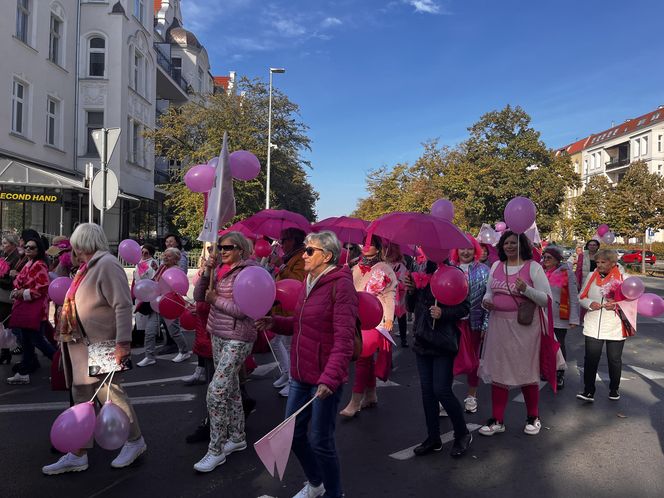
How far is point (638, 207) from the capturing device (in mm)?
31359

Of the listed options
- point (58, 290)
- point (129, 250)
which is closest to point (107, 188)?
point (129, 250)

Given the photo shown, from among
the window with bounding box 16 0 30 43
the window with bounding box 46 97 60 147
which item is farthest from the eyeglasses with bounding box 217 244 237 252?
the window with bounding box 46 97 60 147

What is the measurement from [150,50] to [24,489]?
26.5 m

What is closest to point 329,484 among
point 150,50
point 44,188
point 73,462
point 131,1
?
point 73,462

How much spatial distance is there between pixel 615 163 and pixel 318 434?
78839mm

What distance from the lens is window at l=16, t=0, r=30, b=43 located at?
17.4 metres

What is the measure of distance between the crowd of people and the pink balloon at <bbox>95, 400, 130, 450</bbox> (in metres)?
0.26

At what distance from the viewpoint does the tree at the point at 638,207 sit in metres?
31.2

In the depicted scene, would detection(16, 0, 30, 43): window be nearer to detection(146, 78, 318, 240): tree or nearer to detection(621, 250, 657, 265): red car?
detection(146, 78, 318, 240): tree

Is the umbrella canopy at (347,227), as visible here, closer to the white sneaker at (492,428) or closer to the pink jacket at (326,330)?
the white sneaker at (492,428)

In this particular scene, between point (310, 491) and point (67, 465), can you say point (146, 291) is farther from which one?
point (310, 491)

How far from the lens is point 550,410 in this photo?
543 cm

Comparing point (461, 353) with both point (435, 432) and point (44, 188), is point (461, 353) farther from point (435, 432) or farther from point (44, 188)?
point (44, 188)

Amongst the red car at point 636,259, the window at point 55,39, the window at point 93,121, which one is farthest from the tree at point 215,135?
the red car at point 636,259
